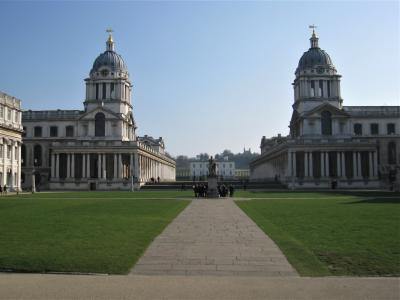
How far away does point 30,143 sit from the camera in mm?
108438

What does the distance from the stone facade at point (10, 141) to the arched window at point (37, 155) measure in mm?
28290

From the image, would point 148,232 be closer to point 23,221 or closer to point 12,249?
point 12,249

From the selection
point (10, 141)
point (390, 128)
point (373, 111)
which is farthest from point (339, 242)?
point (373, 111)

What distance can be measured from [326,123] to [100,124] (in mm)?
48144

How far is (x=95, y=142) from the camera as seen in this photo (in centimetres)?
9519

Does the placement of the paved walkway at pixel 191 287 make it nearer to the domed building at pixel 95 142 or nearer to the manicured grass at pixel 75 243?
the manicured grass at pixel 75 243

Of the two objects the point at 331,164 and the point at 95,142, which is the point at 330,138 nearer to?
the point at 331,164

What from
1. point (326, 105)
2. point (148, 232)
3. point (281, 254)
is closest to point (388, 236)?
point (281, 254)

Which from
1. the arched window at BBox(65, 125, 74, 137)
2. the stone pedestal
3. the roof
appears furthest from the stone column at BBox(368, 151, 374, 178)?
the arched window at BBox(65, 125, 74, 137)

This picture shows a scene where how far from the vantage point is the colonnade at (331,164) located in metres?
91.2

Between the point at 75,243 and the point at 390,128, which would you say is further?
the point at 390,128

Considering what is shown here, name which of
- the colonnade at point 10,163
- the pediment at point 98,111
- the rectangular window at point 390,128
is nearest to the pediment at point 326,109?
the rectangular window at point 390,128

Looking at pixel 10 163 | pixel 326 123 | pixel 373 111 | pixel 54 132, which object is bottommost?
pixel 10 163

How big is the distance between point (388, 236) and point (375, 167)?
262 feet
